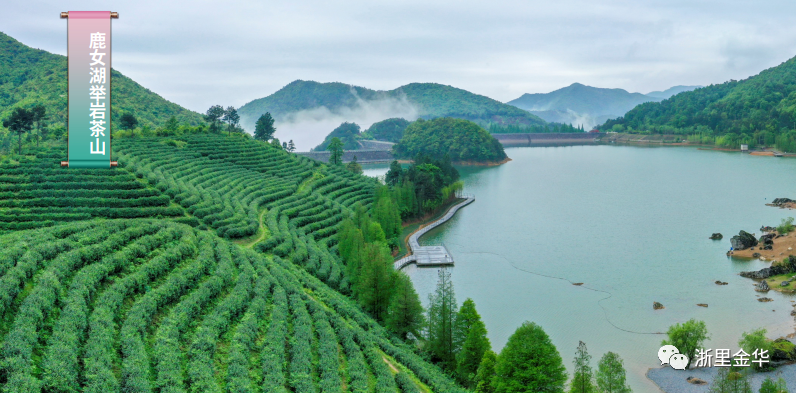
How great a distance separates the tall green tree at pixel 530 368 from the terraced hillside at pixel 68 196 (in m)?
18.5

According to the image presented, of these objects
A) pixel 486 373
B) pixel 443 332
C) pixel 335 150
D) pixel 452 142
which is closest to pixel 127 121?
pixel 335 150

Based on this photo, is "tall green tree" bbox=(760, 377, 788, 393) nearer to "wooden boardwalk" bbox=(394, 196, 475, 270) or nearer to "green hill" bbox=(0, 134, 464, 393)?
"green hill" bbox=(0, 134, 464, 393)

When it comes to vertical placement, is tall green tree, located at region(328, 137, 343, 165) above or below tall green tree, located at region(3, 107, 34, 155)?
below

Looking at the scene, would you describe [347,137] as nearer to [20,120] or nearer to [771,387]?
[20,120]

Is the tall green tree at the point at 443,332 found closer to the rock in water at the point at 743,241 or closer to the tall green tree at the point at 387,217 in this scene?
the tall green tree at the point at 387,217

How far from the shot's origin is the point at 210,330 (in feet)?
50.1

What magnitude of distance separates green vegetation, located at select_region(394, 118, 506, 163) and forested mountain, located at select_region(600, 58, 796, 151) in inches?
1922

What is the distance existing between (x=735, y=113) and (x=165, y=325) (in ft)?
486

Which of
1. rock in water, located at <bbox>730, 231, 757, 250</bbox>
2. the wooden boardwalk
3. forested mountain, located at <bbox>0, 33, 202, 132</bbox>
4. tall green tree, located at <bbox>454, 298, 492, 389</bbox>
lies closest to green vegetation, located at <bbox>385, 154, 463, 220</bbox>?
the wooden boardwalk

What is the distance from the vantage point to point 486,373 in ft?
64.2

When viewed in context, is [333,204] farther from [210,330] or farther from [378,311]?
[210,330]

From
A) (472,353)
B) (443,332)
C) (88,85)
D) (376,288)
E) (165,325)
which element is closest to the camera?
(165,325)

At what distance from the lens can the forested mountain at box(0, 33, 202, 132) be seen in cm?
5447

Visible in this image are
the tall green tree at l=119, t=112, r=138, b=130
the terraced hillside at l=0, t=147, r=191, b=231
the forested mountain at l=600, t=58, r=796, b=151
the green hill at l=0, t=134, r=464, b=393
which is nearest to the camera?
the green hill at l=0, t=134, r=464, b=393
